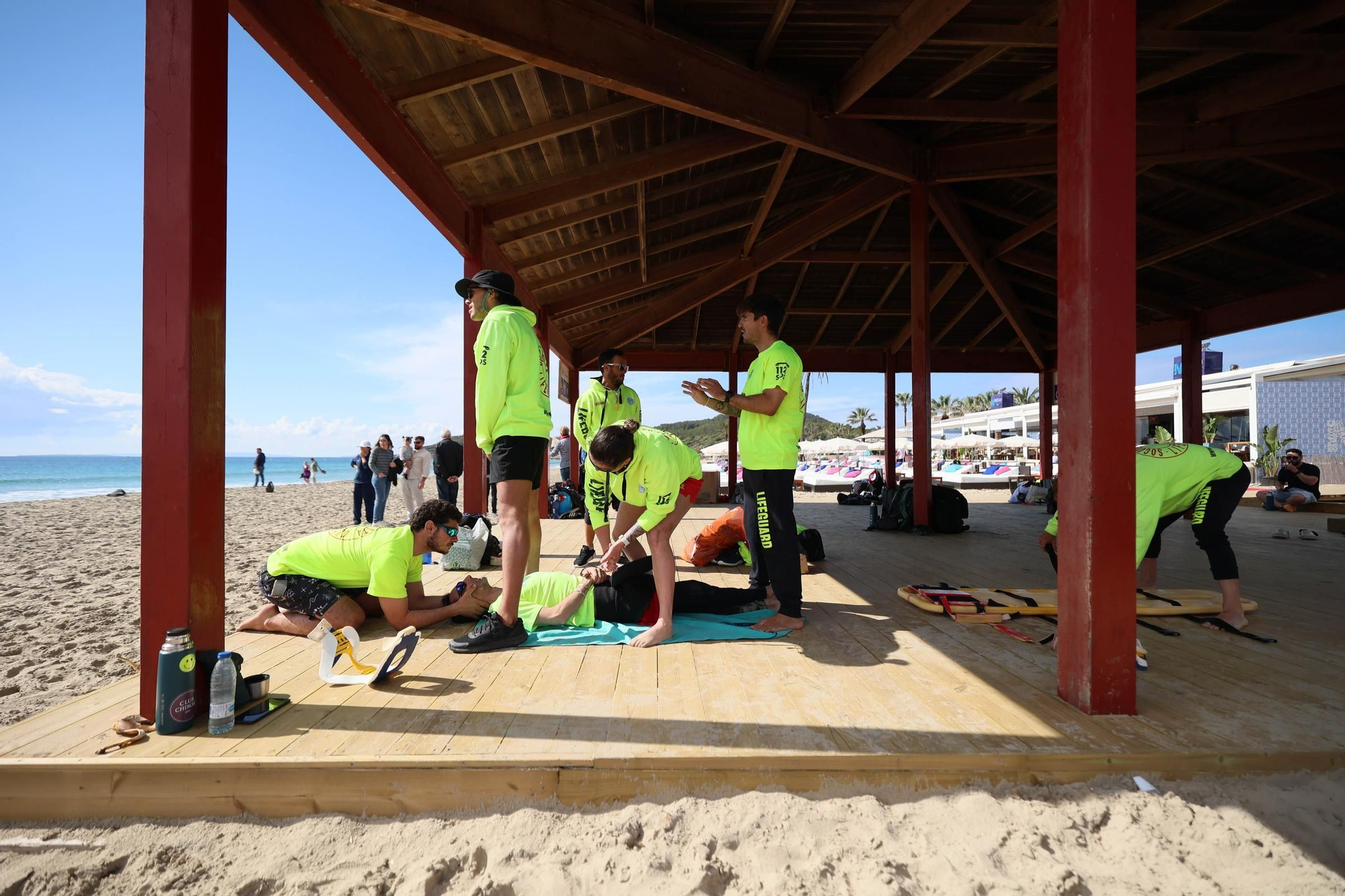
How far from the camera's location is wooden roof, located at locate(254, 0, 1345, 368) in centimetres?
398

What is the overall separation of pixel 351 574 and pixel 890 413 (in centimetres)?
1194

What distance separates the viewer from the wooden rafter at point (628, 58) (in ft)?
10.1

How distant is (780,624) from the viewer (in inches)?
128

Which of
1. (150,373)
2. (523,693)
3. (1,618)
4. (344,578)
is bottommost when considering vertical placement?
(1,618)

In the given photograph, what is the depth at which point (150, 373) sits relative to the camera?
6.77ft

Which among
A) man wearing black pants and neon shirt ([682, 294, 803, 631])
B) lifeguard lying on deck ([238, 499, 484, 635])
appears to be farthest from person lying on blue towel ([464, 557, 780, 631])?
man wearing black pants and neon shirt ([682, 294, 803, 631])

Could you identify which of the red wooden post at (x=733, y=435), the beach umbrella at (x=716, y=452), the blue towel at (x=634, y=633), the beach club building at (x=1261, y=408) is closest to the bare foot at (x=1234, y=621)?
the blue towel at (x=634, y=633)

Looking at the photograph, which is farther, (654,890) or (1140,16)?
(1140,16)

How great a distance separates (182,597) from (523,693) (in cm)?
118

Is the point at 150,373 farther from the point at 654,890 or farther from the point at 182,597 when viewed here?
the point at 654,890

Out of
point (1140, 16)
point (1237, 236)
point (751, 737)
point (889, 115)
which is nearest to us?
point (751, 737)

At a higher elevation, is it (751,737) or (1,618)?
(751,737)

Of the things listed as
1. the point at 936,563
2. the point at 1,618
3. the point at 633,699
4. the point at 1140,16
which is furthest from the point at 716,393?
the point at 1,618

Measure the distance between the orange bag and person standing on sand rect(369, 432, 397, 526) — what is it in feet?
20.9
